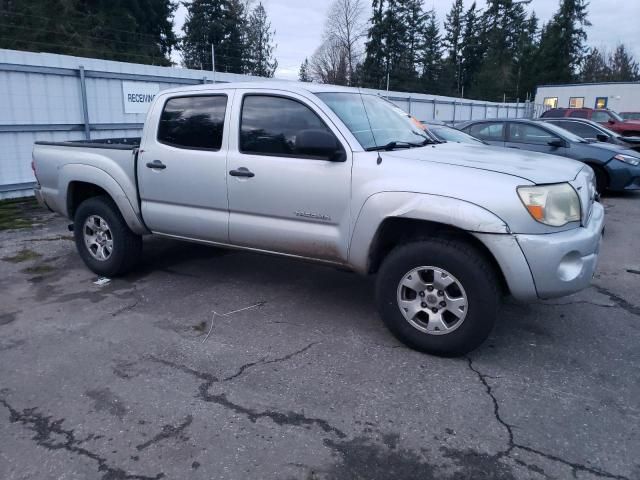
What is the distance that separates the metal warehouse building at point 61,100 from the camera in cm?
951

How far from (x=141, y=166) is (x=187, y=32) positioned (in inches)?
1565

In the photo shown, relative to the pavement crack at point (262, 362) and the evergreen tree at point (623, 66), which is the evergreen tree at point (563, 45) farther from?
the pavement crack at point (262, 362)

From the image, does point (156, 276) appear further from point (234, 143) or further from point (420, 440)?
point (420, 440)

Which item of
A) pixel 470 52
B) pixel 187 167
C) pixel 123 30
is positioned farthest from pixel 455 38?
pixel 187 167

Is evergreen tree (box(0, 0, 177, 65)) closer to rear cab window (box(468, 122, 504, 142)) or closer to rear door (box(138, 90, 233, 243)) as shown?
rear cab window (box(468, 122, 504, 142))

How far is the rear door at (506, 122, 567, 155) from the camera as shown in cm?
1036

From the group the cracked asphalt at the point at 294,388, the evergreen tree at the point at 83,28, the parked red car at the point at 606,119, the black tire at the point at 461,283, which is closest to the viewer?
the cracked asphalt at the point at 294,388

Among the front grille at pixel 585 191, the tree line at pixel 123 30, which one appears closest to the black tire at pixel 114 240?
the front grille at pixel 585 191

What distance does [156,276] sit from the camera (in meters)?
5.66

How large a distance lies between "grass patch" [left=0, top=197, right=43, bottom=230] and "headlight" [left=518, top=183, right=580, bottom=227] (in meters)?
7.11

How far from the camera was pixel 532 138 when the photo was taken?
10602 mm

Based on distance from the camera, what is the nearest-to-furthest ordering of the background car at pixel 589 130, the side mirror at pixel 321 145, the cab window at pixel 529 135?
the side mirror at pixel 321 145 < the cab window at pixel 529 135 < the background car at pixel 589 130

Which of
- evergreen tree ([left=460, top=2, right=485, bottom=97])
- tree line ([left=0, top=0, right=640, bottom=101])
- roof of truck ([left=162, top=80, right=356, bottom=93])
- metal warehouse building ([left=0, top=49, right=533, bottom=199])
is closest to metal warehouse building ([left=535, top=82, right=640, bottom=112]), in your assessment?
tree line ([left=0, top=0, right=640, bottom=101])

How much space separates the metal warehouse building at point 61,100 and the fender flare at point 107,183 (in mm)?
5056
